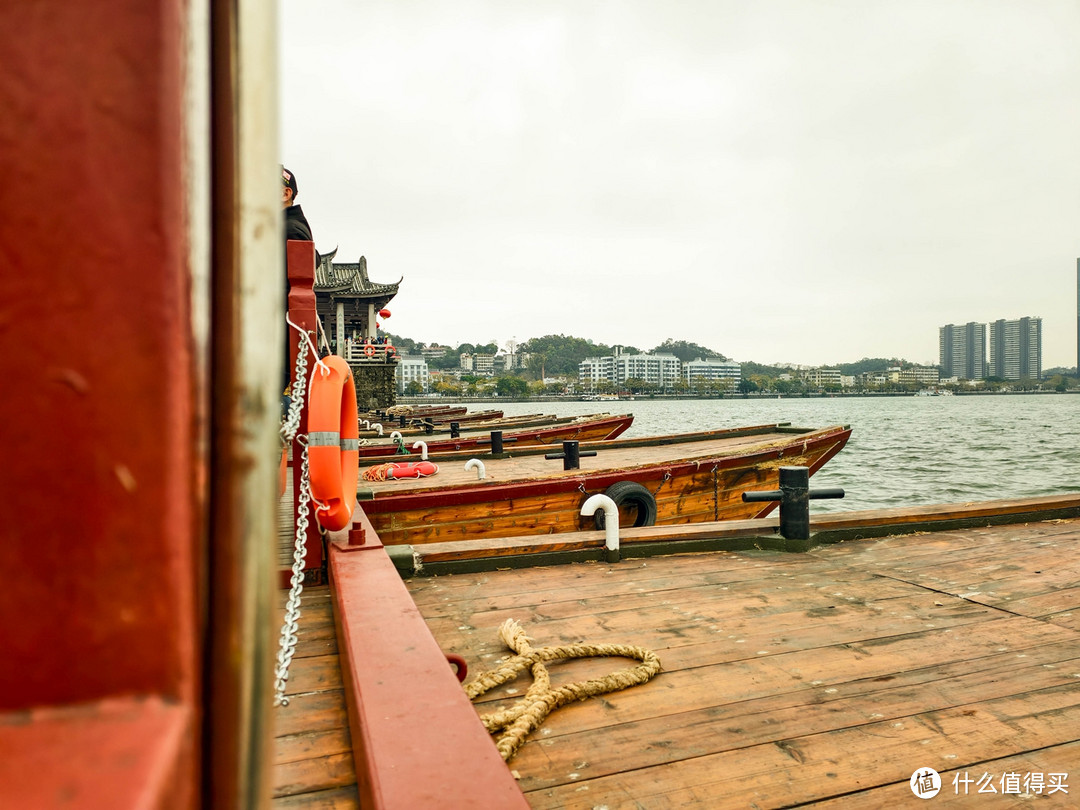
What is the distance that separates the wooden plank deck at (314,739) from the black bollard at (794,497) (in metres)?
→ 2.57

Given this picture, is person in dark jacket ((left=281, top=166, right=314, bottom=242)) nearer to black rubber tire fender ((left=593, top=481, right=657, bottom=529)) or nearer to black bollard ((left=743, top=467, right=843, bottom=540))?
black bollard ((left=743, top=467, right=843, bottom=540))

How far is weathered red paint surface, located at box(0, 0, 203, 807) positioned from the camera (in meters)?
0.30

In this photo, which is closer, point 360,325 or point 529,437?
point 529,437

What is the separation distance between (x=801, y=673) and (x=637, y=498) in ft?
12.5

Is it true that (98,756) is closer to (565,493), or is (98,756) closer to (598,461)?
(565,493)

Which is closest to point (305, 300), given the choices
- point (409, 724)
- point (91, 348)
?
point (409, 724)

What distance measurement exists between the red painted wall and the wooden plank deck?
47.6 inches

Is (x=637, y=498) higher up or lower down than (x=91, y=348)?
lower down

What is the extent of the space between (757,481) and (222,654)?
7.56 meters

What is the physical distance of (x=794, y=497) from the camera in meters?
3.76

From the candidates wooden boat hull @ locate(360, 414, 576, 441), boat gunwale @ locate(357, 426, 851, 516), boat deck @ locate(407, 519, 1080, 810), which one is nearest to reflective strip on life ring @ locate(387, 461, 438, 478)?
boat gunwale @ locate(357, 426, 851, 516)

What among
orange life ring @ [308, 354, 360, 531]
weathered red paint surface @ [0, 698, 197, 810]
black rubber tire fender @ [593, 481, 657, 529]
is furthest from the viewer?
black rubber tire fender @ [593, 481, 657, 529]

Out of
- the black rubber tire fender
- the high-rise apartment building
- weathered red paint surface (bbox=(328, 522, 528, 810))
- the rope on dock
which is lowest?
the black rubber tire fender

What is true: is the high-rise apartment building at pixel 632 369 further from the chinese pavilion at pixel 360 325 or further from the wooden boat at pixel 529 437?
the wooden boat at pixel 529 437
